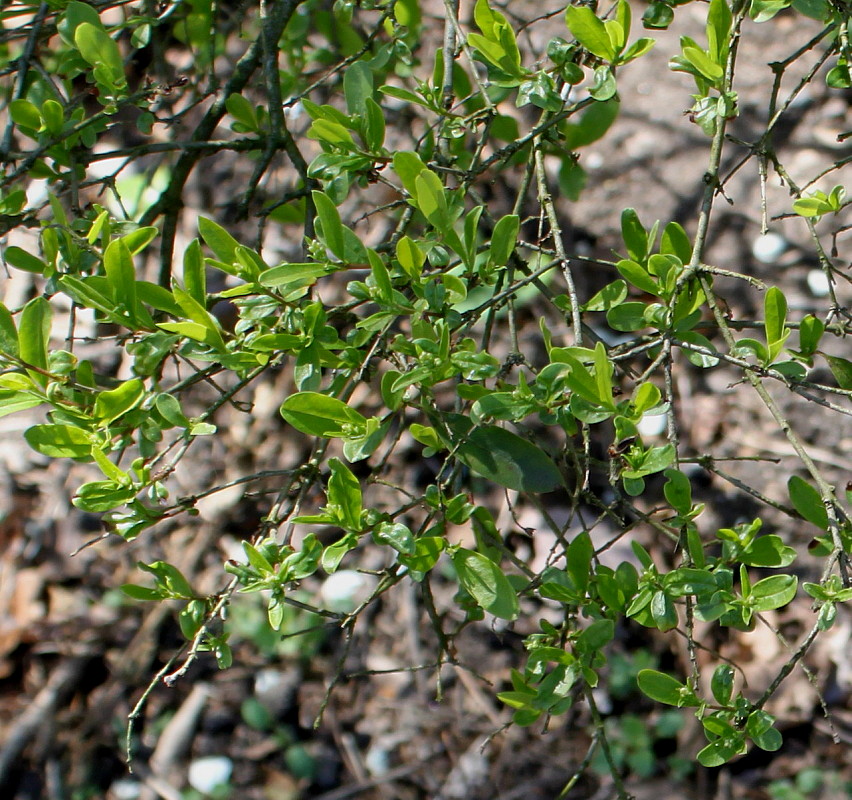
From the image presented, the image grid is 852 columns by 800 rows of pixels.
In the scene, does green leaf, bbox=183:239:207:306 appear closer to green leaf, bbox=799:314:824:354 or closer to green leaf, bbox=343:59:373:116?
green leaf, bbox=343:59:373:116

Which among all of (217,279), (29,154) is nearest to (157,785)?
(217,279)

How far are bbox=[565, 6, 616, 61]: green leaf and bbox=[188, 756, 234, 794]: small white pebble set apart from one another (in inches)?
91.6

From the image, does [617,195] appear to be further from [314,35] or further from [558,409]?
[558,409]

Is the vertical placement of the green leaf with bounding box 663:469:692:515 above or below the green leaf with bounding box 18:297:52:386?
below

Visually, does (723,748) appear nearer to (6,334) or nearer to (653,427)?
(6,334)

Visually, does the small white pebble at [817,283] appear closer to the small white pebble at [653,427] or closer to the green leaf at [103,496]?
the small white pebble at [653,427]

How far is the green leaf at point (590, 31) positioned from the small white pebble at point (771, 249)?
2022 millimetres

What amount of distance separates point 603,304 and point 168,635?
219cm

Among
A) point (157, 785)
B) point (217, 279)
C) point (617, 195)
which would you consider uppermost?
point (617, 195)

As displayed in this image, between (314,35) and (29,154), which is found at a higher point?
(314,35)

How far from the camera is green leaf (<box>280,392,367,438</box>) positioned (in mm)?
915

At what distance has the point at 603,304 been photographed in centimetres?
112

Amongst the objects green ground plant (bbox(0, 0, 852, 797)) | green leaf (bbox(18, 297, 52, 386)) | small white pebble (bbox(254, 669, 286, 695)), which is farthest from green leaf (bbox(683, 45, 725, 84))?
small white pebble (bbox(254, 669, 286, 695))

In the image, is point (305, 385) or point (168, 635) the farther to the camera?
point (168, 635)
